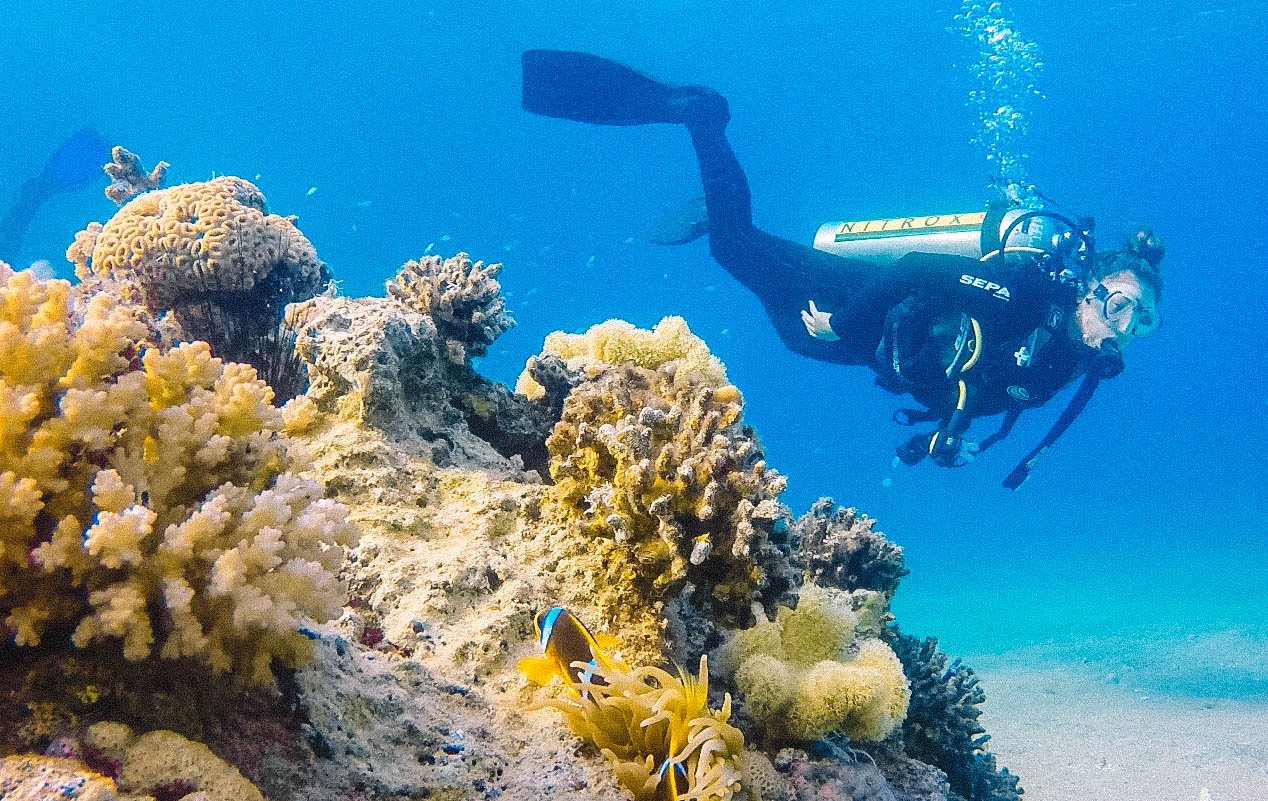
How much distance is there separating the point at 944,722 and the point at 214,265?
19.5 ft

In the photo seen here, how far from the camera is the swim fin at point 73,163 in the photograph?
2639cm

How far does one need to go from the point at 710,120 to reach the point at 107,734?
11431 millimetres

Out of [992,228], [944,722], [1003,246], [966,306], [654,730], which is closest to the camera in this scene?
[654,730]

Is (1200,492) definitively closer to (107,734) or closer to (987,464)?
(987,464)

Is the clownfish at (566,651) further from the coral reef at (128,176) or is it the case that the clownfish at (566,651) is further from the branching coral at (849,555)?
the coral reef at (128,176)

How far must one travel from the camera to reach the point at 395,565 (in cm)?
Result: 282

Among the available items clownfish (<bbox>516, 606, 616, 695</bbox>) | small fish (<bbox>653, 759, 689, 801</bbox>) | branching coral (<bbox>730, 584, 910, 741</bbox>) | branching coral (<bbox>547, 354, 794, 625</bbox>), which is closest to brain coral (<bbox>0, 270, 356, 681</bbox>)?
clownfish (<bbox>516, 606, 616, 695</bbox>)

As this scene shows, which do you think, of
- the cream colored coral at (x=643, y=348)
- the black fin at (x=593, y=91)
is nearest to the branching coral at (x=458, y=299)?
the cream colored coral at (x=643, y=348)

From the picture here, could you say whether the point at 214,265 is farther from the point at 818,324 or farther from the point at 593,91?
the point at 593,91

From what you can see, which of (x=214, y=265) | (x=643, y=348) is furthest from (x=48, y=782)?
(x=214, y=265)

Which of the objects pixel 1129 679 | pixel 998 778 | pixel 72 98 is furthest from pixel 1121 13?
pixel 72 98

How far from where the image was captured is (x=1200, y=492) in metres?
80.4

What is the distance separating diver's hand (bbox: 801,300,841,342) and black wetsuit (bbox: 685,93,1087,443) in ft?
0.51

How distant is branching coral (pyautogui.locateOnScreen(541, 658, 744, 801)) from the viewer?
6.61 feet
